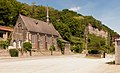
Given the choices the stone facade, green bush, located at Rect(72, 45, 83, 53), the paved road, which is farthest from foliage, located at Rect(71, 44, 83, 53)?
the paved road

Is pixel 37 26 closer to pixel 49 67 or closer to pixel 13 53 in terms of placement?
pixel 13 53

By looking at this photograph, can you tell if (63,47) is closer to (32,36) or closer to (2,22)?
(32,36)

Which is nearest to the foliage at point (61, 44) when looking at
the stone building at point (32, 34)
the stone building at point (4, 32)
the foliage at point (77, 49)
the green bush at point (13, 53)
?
the stone building at point (32, 34)

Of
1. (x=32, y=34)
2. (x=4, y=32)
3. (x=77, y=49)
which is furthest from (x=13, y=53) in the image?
(x=77, y=49)

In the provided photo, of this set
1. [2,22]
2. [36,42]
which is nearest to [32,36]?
[36,42]

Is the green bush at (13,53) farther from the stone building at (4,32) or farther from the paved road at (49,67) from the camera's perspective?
the stone building at (4,32)

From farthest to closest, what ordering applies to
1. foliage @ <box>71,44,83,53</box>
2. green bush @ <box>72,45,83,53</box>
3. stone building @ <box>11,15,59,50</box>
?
green bush @ <box>72,45,83,53</box> → foliage @ <box>71,44,83,53</box> → stone building @ <box>11,15,59,50</box>

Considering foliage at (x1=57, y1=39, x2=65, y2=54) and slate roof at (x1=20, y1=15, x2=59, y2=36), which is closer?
slate roof at (x1=20, y1=15, x2=59, y2=36)

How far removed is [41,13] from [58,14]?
14.8m

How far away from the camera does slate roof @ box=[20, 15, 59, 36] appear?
75.0m

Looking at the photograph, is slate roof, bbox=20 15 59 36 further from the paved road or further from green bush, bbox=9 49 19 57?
the paved road

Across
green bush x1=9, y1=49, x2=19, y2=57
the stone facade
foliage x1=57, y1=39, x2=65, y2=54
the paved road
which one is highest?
the stone facade

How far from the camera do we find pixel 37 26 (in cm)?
8125

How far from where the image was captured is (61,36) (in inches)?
3780
